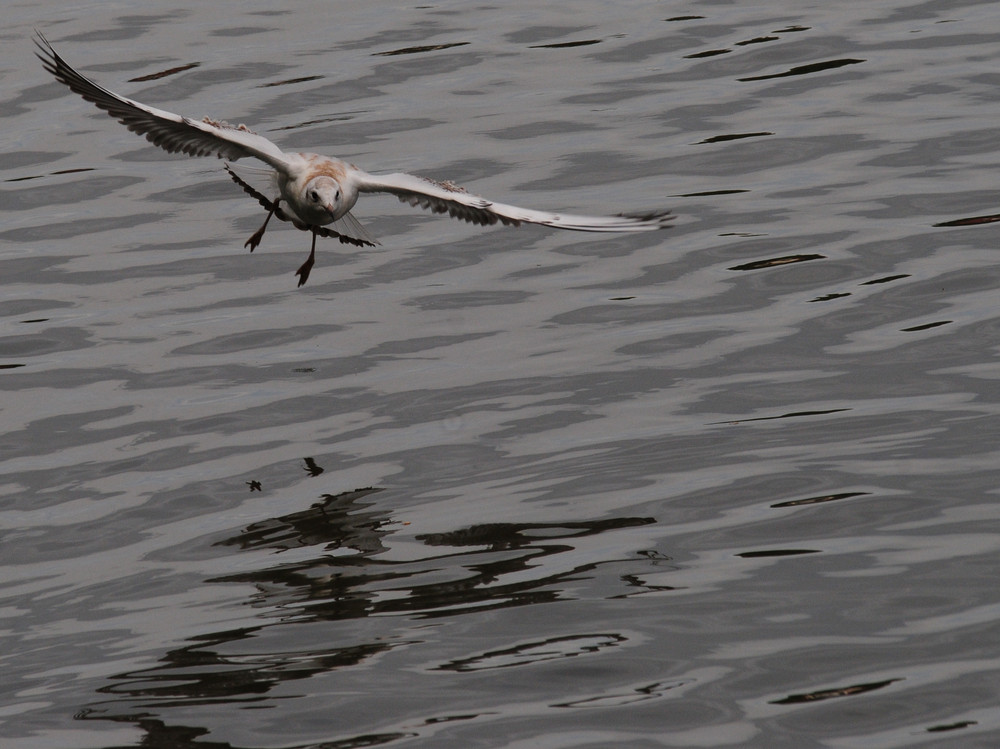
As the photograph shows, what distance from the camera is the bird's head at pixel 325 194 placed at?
34.9ft

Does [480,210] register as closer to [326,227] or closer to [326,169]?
[326,169]

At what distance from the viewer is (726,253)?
1248 centimetres

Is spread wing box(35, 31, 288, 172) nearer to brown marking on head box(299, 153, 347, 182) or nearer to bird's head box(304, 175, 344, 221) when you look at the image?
brown marking on head box(299, 153, 347, 182)

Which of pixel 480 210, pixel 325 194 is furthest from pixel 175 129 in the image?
pixel 480 210

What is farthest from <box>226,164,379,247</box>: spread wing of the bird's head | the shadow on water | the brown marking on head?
the shadow on water

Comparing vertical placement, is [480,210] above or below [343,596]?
above

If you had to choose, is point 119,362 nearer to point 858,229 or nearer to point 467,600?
point 467,600

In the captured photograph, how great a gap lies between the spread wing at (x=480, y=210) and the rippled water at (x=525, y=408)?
3.33ft

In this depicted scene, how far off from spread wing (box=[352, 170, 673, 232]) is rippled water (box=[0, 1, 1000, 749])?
101 cm

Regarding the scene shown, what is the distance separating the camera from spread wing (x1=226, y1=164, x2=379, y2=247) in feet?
37.6

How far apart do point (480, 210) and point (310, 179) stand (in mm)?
1200

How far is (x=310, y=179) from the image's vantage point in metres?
10.8

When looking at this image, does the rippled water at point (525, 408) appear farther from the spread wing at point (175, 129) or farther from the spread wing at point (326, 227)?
the spread wing at point (175, 129)

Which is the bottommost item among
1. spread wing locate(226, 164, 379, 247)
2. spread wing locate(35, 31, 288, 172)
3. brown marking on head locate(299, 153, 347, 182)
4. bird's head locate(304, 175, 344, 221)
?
spread wing locate(226, 164, 379, 247)
